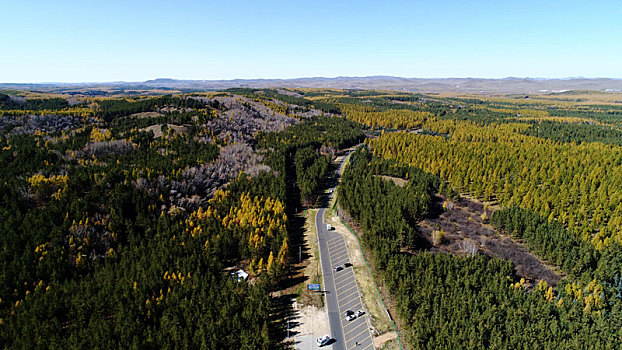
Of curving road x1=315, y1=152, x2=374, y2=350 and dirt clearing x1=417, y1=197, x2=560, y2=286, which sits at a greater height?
dirt clearing x1=417, y1=197, x2=560, y2=286

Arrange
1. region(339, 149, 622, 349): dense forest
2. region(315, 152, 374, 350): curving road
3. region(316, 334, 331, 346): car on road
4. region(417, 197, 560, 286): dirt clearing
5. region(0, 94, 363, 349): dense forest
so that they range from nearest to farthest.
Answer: region(339, 149, 622, 349): dense forest, region(0, 94, 363, 349): dense forest, region(316, 334, 331, 346): car on road, region(315, 152, 374, 350): curving road, region(417, 197, 560, 286): dirt clearing

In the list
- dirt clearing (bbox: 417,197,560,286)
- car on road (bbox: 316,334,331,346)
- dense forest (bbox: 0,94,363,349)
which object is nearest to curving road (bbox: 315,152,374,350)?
car on road (bbox: 316,334,331,346)

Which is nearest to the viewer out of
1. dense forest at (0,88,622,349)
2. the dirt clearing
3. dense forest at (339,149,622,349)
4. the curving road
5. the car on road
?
dense forest at (339,149,622,349)

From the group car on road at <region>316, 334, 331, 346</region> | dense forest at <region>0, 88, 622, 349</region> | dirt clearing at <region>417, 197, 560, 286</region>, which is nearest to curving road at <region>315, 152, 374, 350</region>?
car on road at <region>316, 334, 331, 346</region>

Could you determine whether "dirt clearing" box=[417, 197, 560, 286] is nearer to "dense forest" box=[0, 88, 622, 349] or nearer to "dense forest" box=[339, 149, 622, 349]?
"dense forest" box=[0, 88, 622, 349]

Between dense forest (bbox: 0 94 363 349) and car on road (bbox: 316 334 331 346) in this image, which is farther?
car on road (bbox: 316 334 331 346)

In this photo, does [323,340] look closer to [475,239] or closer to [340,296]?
[340,296]

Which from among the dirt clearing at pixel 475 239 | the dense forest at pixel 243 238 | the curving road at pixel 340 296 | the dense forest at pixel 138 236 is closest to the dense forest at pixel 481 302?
the dense forest at pixel 243 238

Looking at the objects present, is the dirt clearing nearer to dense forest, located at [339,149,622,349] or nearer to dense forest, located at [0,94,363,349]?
dense forest, located at [339,149,622,349]

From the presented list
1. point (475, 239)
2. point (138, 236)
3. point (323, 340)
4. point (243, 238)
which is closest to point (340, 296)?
point (323, 340)
